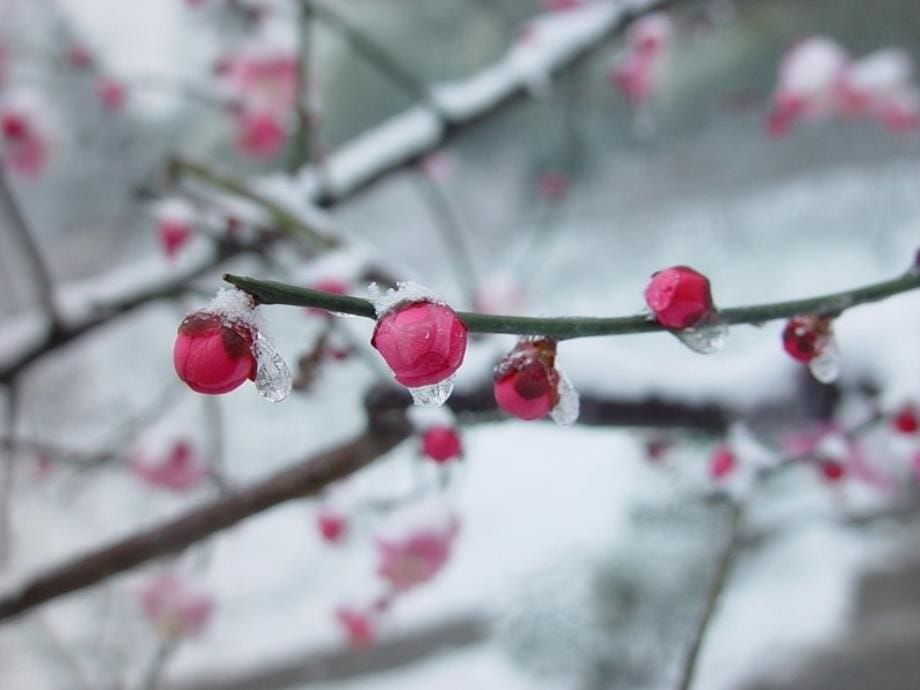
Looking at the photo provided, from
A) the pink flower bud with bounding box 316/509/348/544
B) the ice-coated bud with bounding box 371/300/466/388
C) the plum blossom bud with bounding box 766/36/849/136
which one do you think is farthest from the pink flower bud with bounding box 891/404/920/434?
the plum blossom bud with bounding box 766/36/849/136

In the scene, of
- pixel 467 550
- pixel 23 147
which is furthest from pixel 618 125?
pixel 23 147

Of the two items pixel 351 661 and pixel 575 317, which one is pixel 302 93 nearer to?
pixel 575 317

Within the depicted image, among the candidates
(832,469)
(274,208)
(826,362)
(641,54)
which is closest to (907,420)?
(832,469)

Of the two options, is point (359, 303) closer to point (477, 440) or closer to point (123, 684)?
point (123, 684)

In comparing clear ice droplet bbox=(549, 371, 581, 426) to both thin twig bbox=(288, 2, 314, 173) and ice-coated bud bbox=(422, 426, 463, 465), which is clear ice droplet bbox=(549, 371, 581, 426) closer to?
ice-coated bud bbox=(422, 426, 463, 465)

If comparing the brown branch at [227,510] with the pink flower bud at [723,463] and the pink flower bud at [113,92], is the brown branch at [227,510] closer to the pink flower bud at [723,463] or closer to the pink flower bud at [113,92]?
the pink flower bud at [723,463]
